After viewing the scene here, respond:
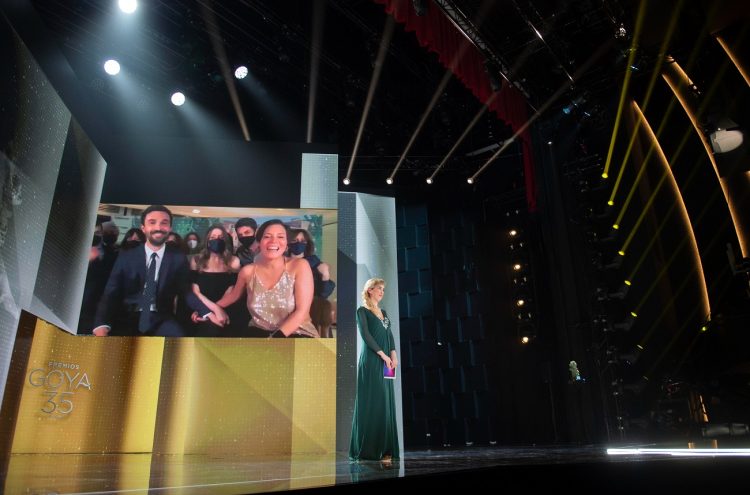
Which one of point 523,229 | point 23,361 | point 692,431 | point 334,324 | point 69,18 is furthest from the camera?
point 523,229

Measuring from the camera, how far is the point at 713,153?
21.8ft

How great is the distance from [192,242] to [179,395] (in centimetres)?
180

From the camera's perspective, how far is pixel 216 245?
6164mm

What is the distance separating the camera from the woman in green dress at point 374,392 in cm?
A: 394

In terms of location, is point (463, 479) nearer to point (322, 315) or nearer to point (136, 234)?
point (322, 315)

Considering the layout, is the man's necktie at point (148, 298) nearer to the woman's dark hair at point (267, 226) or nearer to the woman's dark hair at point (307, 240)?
the woman's dark hair at point (267, 226)

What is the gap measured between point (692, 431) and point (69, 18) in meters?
9.92

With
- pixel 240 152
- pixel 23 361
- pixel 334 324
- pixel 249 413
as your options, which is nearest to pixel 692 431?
pixel 334 324

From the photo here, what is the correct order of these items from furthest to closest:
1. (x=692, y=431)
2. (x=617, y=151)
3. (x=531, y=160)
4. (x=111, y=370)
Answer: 1. (x=531, y=160)
2. (x=617, y=151)
3. (x=692, y=431)
4. (x=111, y=370)

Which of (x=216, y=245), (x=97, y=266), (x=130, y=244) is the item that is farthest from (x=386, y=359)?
(x=97, y=266)

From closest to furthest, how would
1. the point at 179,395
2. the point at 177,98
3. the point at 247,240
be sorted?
the point at 179,395
the point at 247,240
the point at 177,98

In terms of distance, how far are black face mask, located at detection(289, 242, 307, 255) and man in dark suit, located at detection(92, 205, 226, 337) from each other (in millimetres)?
1111

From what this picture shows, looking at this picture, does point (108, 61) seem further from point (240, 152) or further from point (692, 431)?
point (692, 431)

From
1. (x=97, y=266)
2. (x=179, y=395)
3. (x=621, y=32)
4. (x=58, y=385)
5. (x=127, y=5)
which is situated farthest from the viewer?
(x=621, y=32)
